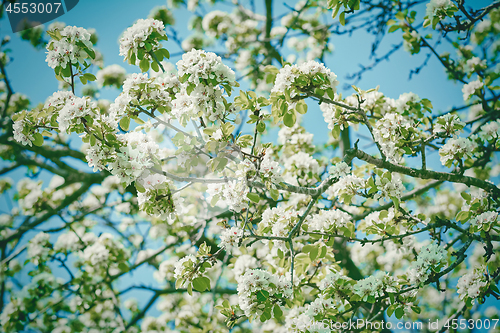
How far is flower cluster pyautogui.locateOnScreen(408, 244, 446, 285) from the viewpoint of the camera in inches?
96.8

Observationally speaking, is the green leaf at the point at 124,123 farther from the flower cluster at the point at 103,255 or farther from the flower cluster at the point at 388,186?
the flower cluster at the point at 103,255

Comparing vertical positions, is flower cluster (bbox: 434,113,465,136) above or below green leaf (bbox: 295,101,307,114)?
below

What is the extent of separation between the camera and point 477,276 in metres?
2.52

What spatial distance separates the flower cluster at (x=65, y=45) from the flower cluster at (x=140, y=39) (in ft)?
1.06

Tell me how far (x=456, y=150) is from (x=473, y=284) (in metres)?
1.24

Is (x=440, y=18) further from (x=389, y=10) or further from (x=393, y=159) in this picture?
(x=393, y=159)

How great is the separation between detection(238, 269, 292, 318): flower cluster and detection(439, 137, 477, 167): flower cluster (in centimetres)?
200

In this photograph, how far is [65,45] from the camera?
2.12 m

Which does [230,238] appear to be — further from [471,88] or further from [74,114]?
[471,88]

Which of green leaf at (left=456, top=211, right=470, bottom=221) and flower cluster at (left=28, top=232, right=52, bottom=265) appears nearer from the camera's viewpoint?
green leaf at (left=456, top=211, right=470, bottom=221)

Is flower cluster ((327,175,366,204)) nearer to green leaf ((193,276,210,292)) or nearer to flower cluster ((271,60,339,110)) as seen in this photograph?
flower cluster ((271,60,339,110))

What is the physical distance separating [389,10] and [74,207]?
698 centimetres

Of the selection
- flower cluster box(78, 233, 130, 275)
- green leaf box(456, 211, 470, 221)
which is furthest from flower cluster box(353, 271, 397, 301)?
flower cluster box(78, 233, 130, 275)

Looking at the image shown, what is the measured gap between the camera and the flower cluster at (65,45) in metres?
2.13
